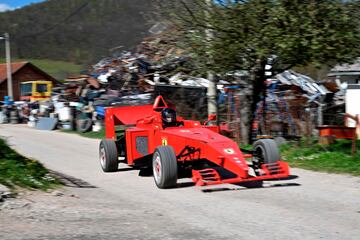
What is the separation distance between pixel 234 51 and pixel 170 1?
2.27 meters

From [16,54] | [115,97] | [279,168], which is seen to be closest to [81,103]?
[115,97]

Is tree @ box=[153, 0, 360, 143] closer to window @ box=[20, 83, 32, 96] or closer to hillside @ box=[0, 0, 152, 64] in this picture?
window @ box=[20, 83, 32, 96]

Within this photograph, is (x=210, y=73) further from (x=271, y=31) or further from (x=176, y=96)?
(x=176, y=96)

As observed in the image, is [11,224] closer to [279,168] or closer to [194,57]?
[279,168]

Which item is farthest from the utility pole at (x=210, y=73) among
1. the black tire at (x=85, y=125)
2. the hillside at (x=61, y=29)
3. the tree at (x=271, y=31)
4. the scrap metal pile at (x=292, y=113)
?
the hillside at (x=61, y=29)

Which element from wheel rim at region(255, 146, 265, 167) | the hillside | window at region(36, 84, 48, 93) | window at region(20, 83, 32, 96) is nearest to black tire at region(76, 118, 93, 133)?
wheel rim at region(255, 146, 265, 167)

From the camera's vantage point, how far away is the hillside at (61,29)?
216 ft

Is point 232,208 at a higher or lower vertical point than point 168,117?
lower

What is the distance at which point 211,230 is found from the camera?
682cm

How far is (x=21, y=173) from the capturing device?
8664 mm

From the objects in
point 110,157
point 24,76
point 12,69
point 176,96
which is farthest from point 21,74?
point 110,157

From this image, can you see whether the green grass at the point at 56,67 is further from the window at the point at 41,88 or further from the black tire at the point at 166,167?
the black tire at the point at 166,167

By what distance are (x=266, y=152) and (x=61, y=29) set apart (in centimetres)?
6630

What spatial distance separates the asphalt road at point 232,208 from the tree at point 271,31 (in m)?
2.67
